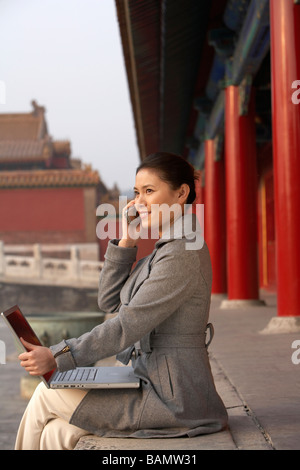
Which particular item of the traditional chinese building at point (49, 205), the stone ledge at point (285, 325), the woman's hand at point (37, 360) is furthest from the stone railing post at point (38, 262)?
the woman's hand at point (37, 360)

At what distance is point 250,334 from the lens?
4926mm

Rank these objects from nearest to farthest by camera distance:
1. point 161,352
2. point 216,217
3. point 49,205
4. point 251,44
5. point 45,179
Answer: point 161,352
point 251,44
point 216,217
point 49,205
point 45,179

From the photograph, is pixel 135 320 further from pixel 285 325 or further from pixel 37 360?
pixel 285 325

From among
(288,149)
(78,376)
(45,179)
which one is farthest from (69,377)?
(45,179)

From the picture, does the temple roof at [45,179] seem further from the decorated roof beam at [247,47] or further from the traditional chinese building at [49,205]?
the decorated roof beam at [247,47]

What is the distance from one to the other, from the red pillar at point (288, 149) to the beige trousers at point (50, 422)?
309 centimetres

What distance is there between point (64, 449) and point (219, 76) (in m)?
7.52

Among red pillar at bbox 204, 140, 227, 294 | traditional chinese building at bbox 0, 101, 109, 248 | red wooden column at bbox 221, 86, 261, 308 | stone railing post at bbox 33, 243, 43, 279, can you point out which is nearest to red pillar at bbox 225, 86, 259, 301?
red wooden column at bbox 221, 86, 261, 308

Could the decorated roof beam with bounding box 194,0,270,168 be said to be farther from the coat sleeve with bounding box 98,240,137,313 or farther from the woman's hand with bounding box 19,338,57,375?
the woman's hand with bounding box 19,338,57,375

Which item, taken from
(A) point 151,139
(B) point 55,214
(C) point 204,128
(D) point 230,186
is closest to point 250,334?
(D) point 230,186

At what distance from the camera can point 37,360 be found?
172 centimetres

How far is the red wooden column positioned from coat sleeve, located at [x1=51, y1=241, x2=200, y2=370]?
224 inches

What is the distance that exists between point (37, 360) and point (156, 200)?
0.60 meters

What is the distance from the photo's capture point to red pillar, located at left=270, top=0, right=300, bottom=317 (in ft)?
15.2
